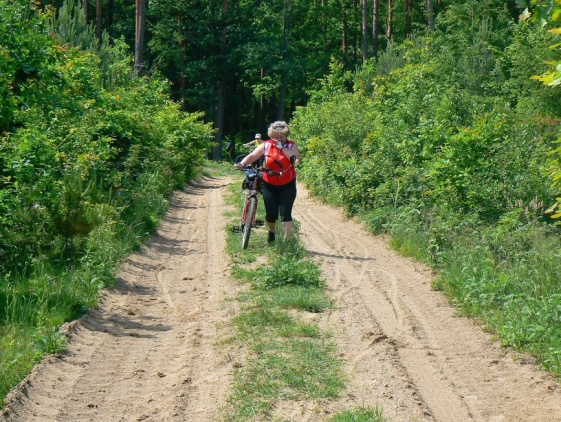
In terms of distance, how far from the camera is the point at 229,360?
22.0 feet

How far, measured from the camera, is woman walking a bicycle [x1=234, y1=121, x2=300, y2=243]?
11617 millimetres

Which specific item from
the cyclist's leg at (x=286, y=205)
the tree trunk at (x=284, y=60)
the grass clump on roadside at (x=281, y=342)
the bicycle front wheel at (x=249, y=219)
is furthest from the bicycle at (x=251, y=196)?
the tree trunk at (x=284, y=60)

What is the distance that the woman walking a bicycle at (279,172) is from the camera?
11617 mm

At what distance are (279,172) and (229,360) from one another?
5219 millimetres

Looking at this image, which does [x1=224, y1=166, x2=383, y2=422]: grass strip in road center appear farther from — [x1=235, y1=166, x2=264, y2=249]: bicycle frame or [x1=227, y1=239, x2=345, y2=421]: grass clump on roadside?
[x1=235, y1=166, x2=264, y2=249]: bicycle frame

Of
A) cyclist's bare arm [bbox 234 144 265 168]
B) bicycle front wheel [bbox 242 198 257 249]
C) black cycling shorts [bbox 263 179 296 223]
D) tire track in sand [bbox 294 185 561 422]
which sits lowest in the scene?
tire track in sand [bbox 294 185 561 422]

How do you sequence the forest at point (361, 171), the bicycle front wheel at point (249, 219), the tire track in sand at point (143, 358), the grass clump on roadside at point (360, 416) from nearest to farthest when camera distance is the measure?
the grass clump on roadside at point (360, 416) → the tire track in sand at point (143, 358) → the forest at point (361, 171) → the bicycle front wheel at point (249, 219)

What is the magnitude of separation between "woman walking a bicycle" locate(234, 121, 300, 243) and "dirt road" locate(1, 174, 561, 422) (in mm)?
1051

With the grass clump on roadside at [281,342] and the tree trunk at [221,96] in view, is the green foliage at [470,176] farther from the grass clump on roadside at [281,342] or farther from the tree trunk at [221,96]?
the tree trunk at [221,96]

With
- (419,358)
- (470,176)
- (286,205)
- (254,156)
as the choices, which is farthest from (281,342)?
(470,176)

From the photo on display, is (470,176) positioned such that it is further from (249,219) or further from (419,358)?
(419,358)

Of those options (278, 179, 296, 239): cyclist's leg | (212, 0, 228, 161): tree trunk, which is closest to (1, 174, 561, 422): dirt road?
(278, 179, 296, 239): cyclist's leg

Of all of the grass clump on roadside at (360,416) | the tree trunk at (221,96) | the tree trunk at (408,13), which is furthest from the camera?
the tree trunk at (221,96)

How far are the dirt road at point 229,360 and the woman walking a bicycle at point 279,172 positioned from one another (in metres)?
1.05
